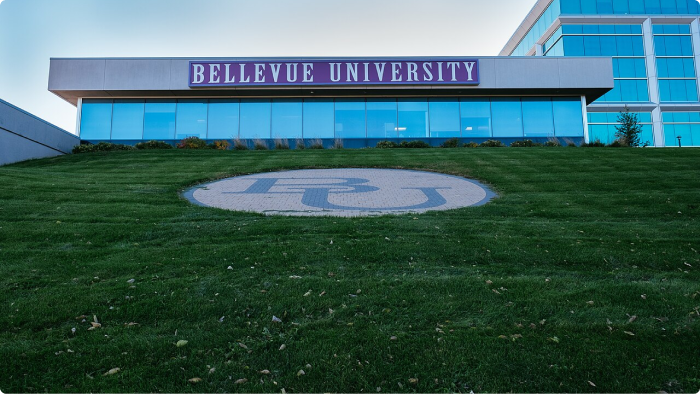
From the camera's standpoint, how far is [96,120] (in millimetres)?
24750

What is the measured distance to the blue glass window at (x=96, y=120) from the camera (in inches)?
965

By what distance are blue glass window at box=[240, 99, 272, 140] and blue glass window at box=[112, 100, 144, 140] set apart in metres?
6.20

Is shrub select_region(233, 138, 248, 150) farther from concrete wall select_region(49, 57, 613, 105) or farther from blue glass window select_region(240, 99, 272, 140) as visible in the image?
concrete wall select_region(49, 57, 613, 105)

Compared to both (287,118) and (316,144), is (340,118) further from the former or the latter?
(316,144)

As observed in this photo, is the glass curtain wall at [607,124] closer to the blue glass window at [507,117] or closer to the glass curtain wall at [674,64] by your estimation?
the glass curtain wall at [674,64]

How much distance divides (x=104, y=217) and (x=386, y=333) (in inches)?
247

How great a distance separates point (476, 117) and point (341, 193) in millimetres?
17336

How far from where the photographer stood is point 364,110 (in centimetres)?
2562

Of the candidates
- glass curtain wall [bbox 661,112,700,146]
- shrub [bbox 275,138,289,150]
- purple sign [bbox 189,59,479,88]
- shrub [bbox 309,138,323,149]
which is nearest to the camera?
shrub [bbox 309,138,323,149]

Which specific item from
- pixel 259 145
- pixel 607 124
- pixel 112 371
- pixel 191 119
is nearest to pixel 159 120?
pixel 191 119

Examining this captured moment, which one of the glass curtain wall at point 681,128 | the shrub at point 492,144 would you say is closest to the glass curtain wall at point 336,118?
the shrub at point 492,144

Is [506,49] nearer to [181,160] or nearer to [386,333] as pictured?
[181,160]

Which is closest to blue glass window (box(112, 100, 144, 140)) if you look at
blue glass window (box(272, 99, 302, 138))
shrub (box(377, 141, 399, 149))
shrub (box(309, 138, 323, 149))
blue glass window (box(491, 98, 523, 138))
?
blue glass window (box(272, 99, 302, 138))

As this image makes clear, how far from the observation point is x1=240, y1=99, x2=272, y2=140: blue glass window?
82.4ft
